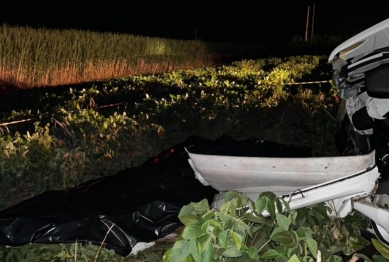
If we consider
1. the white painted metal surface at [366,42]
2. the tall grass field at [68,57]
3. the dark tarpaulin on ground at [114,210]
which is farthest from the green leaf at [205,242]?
the tall grass field at [68,57]

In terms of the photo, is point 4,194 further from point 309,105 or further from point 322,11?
point 322,11

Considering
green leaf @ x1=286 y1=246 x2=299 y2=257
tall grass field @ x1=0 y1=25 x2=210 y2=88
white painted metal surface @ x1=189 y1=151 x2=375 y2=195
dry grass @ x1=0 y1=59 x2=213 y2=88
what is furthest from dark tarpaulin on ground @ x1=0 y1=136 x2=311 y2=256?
tall grass field @ x1=0 y1=25 x2=210 y2=88

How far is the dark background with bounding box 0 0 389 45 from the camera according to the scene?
24172mm

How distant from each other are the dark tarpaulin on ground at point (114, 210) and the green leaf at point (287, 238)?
114 centimetres

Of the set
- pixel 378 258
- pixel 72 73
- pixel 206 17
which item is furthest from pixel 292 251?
pixel 206 17

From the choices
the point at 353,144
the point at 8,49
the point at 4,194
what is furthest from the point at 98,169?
the point at 8,49

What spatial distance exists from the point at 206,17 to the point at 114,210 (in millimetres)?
32798

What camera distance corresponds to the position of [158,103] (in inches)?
211

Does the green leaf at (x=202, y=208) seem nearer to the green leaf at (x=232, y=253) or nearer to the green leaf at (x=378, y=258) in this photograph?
the green leaf at (x=232, y=253)

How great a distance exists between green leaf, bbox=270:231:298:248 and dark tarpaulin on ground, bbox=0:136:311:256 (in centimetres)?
114

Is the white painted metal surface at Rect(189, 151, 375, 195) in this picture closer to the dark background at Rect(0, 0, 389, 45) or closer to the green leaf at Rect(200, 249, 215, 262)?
the green leaf at Rect(200, 249, 215, 262)

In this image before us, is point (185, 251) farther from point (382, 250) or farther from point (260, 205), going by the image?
point (382, 250)

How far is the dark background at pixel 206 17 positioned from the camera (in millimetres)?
24172

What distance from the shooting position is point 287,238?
1692 millimetres
